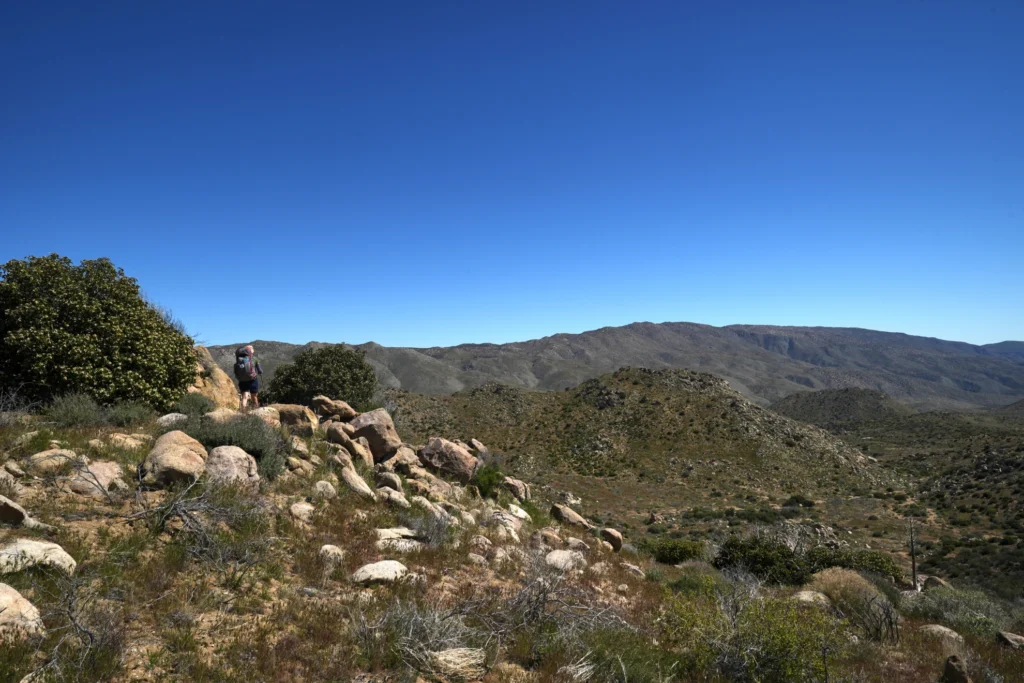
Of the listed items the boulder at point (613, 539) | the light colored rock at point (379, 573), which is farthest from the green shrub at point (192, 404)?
the boulder at point (613, 539)

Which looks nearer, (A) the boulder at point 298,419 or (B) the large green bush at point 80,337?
(B) the large green bush at point 80,337

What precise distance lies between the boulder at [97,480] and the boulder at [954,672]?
12.1 meters

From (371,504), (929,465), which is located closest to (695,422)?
(929,465)

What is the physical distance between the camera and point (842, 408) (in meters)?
106

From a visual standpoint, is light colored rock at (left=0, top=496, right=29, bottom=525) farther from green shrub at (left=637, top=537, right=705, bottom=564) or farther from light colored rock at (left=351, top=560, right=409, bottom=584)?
green shrub at (left=637, top=537, right=705, bottom=564)

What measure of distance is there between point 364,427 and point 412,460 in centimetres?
166

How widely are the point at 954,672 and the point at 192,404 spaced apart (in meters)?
15.5

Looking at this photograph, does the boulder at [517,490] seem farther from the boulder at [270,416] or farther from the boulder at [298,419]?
the boulder at [270,416]

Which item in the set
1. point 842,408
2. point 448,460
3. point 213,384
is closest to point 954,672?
point 448,460

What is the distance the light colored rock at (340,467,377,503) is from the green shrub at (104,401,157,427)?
4392mm

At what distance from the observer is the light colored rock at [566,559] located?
916 centimetres

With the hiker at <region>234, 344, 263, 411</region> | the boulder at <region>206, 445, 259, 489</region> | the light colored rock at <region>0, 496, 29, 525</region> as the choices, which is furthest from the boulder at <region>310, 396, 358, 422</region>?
the light colored rock at <region>0, 496, 29, 525</region>

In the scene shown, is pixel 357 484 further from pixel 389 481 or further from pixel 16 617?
pixel 16 617

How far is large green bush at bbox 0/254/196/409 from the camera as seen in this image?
34.4ft
